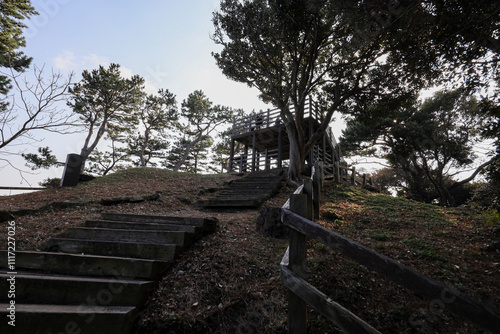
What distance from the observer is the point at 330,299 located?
1.90 metres

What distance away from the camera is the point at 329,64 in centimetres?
1168

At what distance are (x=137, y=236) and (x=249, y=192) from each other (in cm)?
671

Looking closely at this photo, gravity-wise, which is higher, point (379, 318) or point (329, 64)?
point (329, 64)

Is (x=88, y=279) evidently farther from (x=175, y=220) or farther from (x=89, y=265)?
Result: (x=175, y=220)

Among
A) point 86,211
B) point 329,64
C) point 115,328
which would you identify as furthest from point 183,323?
point 329,64

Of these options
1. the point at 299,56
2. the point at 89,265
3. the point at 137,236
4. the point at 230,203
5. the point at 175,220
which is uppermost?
the point at 299,56

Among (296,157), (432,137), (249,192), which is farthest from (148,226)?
(432,137)

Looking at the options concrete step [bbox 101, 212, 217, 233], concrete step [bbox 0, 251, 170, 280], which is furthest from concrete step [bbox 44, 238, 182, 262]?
concrete step [bbox 101, 212, 217, 233]

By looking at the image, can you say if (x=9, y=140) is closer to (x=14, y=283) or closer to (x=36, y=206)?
(x=36, y=206)

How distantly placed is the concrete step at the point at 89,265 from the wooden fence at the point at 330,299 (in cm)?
188

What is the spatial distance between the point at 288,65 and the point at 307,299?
43.4ft

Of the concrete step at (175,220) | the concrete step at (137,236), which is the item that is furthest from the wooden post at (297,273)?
the concrete step at (175,220)

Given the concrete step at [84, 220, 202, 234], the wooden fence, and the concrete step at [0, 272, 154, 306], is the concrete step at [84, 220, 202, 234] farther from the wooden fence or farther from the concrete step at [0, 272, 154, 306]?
the wooden fence

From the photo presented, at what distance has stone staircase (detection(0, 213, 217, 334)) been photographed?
2.30m
